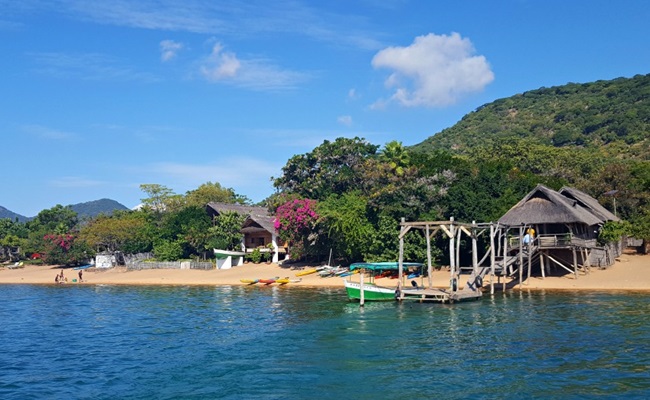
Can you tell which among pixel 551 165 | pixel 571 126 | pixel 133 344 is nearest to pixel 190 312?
pixel 133 344

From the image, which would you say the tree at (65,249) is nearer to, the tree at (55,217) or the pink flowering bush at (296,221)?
the tree at (55,217)

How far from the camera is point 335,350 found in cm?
2241

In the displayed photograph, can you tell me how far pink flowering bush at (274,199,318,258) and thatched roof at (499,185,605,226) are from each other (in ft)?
56.1

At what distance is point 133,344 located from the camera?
988 inches

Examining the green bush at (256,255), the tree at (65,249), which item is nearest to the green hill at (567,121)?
the green bush at (256,255)

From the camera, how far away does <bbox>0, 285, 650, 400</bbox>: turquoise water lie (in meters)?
17.6

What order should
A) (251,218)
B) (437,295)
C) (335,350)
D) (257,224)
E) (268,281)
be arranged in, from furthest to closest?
(251,218), (257,224), (268,281), (437,295), (335,350)

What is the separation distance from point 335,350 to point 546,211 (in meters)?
23.6

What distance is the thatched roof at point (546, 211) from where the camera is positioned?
3988cm

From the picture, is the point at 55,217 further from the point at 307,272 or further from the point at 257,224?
the point at 307,272

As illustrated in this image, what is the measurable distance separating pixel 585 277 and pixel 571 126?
8843 centimetres

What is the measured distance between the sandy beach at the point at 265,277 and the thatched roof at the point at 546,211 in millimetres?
3854

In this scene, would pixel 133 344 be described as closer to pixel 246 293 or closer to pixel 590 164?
pixel 246 293

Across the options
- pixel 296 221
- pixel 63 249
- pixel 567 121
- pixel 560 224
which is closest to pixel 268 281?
pixel 296 221
